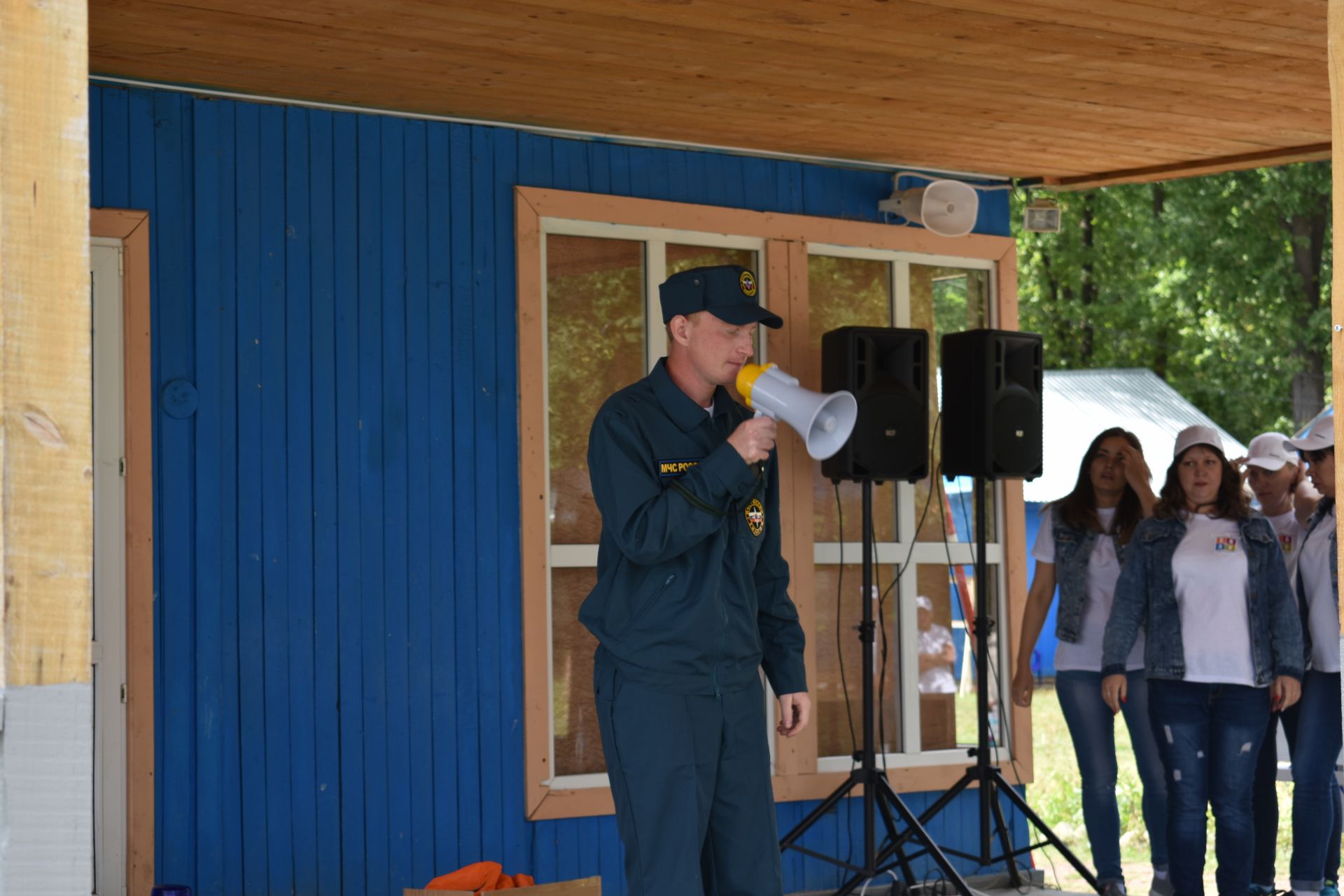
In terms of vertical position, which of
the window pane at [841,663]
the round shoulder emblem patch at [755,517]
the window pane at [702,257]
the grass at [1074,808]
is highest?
the window pane at [702,257]

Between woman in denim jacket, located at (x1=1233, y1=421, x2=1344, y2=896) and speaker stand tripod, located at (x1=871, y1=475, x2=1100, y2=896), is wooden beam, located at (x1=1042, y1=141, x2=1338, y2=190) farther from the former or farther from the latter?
speaker stand tripod, located at (x1=871, y1=475, x2=1100, y2=896)

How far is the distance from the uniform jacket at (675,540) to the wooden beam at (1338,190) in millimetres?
1283

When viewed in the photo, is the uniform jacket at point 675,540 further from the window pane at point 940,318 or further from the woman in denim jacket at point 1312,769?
the window pane at point 940,318

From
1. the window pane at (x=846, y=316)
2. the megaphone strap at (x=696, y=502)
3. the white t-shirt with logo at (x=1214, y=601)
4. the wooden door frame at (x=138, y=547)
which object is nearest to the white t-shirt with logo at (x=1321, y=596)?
the white t-shirt with logo at (x=1214, y=601)

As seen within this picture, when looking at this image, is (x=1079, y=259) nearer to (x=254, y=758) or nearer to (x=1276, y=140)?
(x=1276, y=140)

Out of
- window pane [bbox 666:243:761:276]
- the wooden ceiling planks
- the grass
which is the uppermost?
the wooden ceiling planks

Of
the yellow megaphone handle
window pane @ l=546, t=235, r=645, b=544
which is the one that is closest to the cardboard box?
window pane @ l=546, t=235, r=645, b=544

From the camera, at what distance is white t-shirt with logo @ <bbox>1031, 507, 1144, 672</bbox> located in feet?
18.1

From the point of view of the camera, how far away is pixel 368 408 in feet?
16.3

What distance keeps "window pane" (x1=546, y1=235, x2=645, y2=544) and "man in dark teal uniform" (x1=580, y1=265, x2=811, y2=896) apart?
1852mm

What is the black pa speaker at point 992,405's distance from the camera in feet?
18.4

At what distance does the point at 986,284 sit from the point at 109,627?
356cm

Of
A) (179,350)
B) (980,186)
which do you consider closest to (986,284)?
(980,186)

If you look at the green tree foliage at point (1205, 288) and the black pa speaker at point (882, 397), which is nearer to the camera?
Result: the black pa speaker at point (882, 397)
